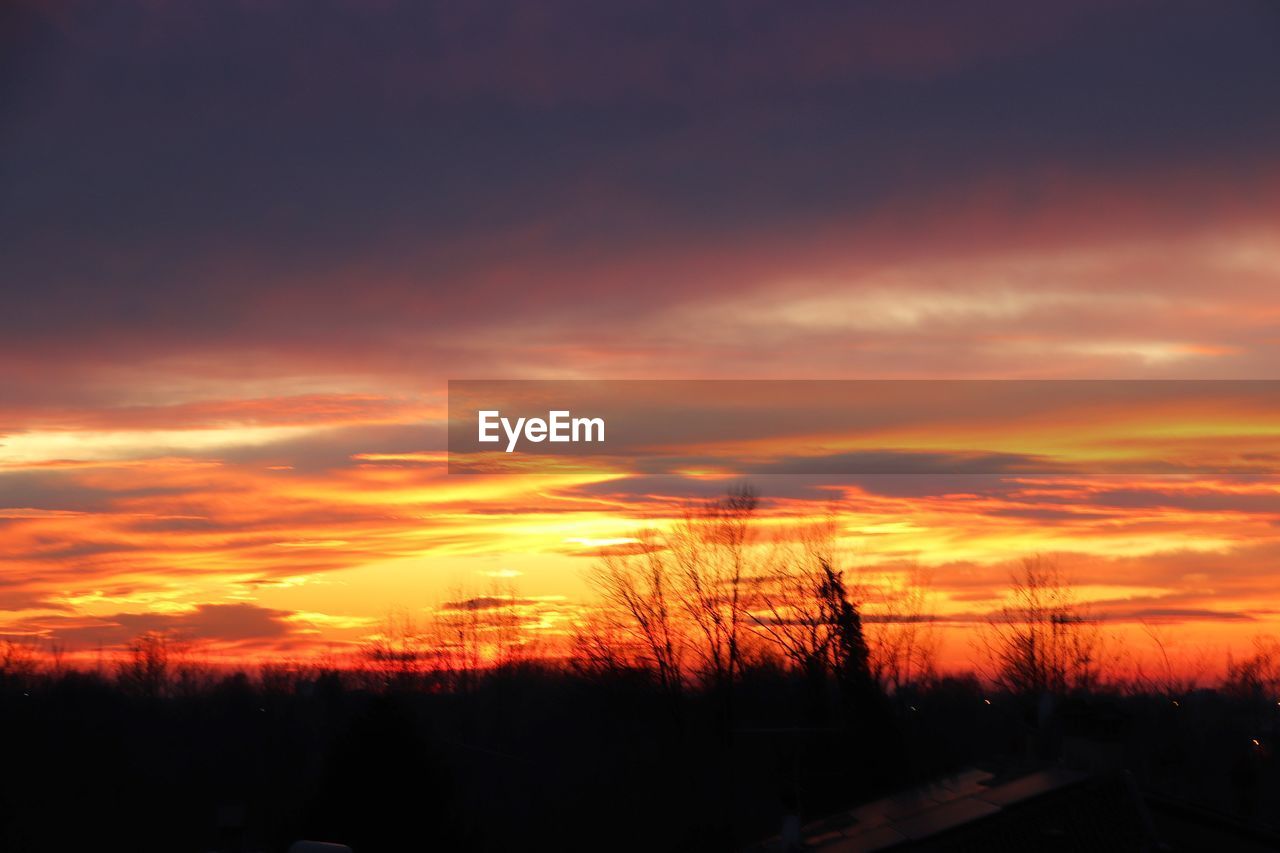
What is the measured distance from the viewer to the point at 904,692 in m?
70.9

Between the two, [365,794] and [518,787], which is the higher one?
[365,794]

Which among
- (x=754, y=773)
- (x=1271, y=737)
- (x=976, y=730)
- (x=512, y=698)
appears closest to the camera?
(x=1271, y=737)

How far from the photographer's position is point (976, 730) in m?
79.2

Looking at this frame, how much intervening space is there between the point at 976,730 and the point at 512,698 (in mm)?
30406

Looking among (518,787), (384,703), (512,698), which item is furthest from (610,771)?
(384,703)

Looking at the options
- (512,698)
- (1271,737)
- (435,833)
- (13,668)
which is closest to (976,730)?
(512,698)

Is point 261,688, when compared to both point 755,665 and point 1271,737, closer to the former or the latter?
point 755,665

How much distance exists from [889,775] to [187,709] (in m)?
59.3

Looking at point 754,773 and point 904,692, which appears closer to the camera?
point 754,773

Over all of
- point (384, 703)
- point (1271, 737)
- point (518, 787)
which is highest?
point (384, 703)

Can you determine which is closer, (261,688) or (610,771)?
(610,771)

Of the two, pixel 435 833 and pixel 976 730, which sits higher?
pixel 435 833

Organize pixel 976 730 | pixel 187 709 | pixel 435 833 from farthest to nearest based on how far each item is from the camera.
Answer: pixel 187 709
pixel 976 730
pixel 435 833

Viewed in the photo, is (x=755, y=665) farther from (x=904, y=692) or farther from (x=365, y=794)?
(x=365, y=794)
